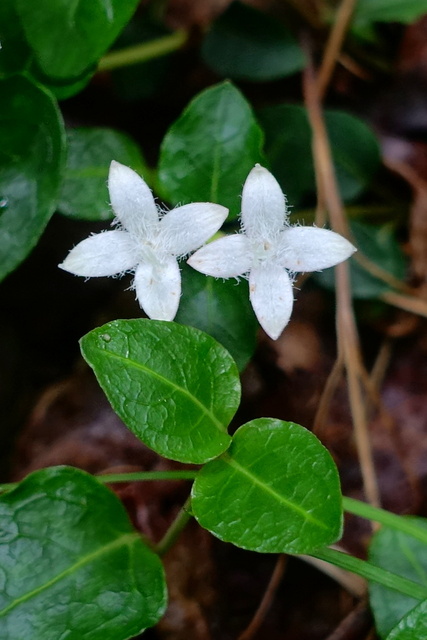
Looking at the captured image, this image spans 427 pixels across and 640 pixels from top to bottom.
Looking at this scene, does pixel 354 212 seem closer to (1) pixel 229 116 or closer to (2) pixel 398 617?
(1) pixel 229 116

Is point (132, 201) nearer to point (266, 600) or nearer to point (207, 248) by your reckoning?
point (207, 248)

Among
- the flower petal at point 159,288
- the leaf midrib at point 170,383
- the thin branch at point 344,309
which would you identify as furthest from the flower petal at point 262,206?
the thin branch at point 344,309

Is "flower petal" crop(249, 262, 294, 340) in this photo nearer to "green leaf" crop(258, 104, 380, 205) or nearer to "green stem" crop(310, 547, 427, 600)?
"green stem" crop(310, 547, 427, 600)

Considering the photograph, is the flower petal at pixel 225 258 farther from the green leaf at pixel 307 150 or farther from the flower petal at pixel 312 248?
the green leaf at pixel 307 150

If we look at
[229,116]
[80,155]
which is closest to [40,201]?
[80,155]

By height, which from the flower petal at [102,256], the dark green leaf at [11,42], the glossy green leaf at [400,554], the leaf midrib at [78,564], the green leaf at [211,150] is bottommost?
the glossy green leaf at [400,554]
